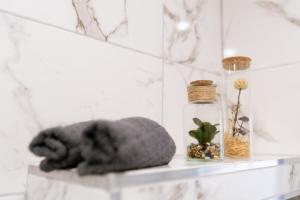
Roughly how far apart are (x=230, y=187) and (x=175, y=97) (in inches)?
15.8

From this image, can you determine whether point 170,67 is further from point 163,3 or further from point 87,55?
point 87,55

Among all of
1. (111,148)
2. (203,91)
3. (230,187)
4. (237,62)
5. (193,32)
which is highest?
(193,32)

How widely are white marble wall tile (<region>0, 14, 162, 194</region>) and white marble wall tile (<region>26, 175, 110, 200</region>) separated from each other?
3 cm

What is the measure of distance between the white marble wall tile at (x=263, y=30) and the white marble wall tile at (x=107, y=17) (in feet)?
1.26

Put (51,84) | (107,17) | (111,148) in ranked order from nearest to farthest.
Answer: (111,148) → (51,84) → (107,17)

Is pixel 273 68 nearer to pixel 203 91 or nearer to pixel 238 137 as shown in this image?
pixel 238 137

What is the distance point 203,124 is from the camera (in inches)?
28.3

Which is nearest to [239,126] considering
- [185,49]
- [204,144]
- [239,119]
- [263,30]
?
[239,119]

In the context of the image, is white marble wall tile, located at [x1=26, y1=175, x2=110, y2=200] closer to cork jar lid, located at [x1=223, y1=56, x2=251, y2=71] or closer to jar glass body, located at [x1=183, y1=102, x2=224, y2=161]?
jar glass body, located at [x1=183, y1=102, x2=224, y2=161]

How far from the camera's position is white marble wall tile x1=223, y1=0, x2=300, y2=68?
3.43 ft

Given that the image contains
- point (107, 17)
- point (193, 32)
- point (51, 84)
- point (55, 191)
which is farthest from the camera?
point (193, 32)

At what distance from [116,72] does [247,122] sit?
40 cm

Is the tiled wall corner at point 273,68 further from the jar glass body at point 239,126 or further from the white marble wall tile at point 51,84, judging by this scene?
the white marble wall tile at point 51,84

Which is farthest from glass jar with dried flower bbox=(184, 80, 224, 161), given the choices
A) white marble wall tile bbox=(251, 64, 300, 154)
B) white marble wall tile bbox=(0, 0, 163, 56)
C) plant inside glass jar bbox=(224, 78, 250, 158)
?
white marble wall tile bbox=(251, 64, 300, 154)
